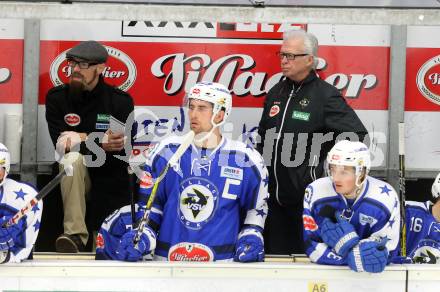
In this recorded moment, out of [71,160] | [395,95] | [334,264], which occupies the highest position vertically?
[395,95]

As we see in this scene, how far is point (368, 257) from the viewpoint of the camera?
538cm

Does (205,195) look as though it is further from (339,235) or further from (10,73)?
(10,73)

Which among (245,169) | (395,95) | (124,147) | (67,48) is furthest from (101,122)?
(395,95)

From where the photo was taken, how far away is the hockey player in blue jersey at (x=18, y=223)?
18.1ft

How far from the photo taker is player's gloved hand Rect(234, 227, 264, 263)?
5.61 m

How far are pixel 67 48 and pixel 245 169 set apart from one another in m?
1.96

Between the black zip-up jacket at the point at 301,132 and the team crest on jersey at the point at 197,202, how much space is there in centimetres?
95

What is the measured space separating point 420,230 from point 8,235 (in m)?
2.58

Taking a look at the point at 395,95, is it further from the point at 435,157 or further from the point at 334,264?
the point at 334,264

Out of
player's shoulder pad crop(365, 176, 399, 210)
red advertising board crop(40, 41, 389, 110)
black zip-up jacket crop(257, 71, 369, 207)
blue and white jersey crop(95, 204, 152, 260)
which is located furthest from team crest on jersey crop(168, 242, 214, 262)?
red advertising board crop(40, 41, 389, 110)

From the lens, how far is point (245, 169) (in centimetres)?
584

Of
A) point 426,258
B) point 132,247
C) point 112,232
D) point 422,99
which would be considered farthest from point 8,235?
point 422,99

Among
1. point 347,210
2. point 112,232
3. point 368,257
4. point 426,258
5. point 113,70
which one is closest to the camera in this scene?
point 368,257

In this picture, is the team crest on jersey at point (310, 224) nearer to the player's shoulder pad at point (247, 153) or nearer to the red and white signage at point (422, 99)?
the player's shoulder pad at point (247, 153)
